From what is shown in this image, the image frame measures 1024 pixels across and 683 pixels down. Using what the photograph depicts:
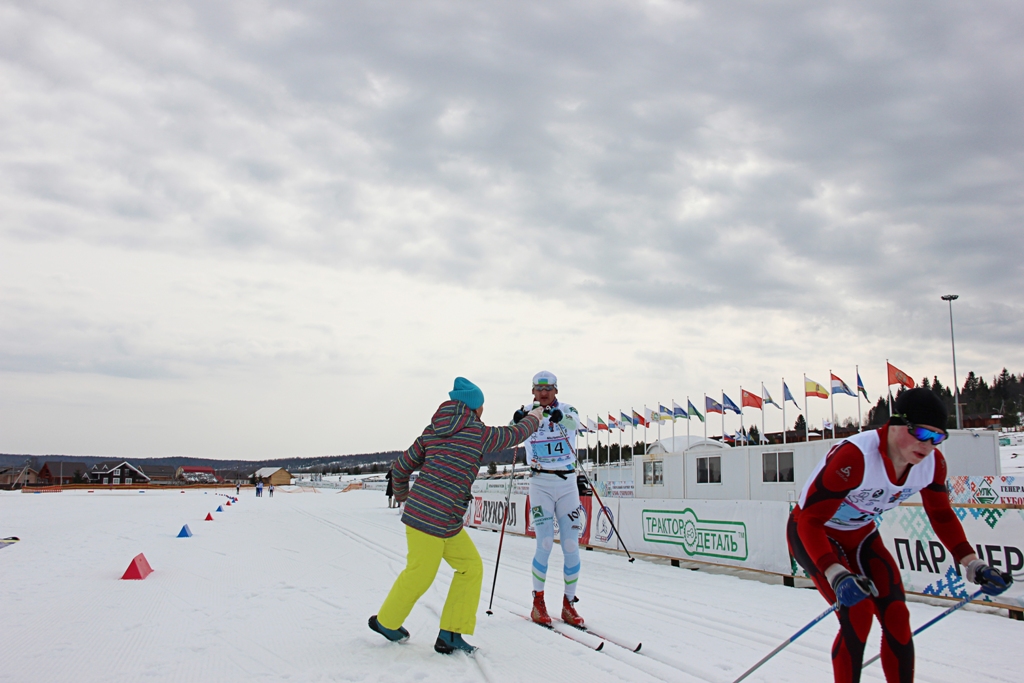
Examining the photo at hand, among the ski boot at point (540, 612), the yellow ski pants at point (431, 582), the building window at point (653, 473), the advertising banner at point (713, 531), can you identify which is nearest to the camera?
the yellow ski pants at point (431, 582)

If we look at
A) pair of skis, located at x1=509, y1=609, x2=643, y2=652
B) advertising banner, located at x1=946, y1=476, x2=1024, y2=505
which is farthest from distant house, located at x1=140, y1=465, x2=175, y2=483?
pair of skis, located at x1=509, y1=609, x2=643, y2=652

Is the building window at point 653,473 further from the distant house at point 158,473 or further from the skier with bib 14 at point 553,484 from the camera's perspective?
the distant house at point 158,473

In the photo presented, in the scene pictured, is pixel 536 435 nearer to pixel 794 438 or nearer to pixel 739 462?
pixel 739 462

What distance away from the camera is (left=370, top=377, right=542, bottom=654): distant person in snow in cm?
473

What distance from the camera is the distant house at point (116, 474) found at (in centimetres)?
10948

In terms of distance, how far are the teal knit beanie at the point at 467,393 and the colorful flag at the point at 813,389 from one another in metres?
26.9

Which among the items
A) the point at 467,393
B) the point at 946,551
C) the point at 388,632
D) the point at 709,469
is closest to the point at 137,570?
the point at 388,632

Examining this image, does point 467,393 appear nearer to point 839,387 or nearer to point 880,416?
point 839,387

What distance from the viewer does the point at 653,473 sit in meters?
27.3

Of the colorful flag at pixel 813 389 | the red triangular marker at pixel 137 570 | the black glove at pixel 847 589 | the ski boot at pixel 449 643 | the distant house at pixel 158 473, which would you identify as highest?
the colorful flag at pixel 813 389

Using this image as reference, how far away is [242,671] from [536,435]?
3159 mm

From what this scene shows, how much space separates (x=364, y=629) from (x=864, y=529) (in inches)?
154

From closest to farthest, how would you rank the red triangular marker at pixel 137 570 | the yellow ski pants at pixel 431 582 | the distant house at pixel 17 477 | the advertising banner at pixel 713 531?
the yellow ski pants at pixel 431 582 < the red triangular marker at pixel 137 570 < the advertising banner at pixel 713 531 < the distant house at pixel 17 477

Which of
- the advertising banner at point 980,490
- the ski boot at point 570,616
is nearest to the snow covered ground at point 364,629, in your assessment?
the ski boot at point 570,616
